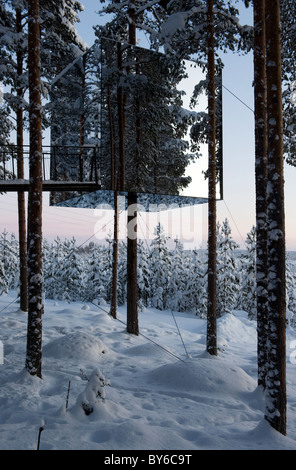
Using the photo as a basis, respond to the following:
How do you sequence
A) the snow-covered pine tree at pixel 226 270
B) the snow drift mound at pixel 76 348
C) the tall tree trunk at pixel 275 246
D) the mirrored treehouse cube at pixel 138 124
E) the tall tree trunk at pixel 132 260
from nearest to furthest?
the tall tree trunk at pixel 275 246
the snow drift mound at pixel 76 348
the mirrored treehouse cube at pixel 138 124
the tall tree trunk at pixel 132 260
the snow-covered pine tree at pixel 226 270

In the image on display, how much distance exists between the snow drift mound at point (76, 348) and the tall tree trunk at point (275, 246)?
606 centimetres

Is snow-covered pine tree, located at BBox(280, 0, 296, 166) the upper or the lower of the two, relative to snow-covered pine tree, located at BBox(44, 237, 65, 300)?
upper

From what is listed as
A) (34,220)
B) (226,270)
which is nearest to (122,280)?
(226,270)

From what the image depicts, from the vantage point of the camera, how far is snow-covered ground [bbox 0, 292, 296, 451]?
5.70 metres

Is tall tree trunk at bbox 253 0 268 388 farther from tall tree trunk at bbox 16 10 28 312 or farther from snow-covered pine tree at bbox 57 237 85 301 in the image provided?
snow-covered pine tree at bbox 57 237 85 301

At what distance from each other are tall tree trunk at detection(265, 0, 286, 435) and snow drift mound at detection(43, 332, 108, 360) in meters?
6.06

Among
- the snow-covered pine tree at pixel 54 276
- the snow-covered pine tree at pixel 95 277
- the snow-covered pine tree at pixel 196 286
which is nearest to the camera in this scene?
the snow-covered pine tree at pixel 196 286

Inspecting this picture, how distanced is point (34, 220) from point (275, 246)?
5423 millimetres

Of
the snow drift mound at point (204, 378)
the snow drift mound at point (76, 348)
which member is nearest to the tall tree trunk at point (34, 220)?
the snow drift mound at point (76, 348)

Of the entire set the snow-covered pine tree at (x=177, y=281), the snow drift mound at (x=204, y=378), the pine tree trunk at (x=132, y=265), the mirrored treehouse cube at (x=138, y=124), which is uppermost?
the mirrored treehouse cube at (x=138, y=124)

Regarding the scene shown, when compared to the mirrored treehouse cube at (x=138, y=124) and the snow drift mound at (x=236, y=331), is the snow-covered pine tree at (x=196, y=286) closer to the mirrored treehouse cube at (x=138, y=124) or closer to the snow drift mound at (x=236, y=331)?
the snow drift mound at (x=236, y=331)

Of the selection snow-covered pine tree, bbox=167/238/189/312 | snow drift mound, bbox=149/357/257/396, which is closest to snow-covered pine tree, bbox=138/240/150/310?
snow-covered pine tree, bbox=167/238/189/312

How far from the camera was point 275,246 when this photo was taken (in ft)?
22.0

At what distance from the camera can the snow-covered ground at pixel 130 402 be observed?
5703 millimetres
